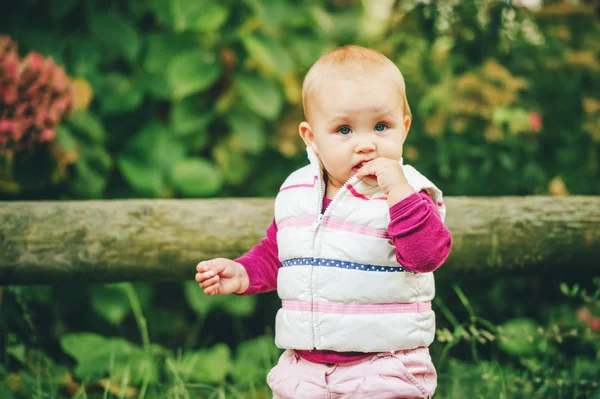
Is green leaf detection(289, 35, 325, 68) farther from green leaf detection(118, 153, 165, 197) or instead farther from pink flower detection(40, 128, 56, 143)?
pink flower detection(40, 128, 56, 143)

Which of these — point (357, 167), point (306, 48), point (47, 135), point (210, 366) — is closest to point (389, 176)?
point (357, 167)

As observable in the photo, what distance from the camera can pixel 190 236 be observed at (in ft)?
6.83

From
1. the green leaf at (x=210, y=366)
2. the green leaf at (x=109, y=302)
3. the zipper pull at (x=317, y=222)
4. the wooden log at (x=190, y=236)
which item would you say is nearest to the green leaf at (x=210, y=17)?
the wooden log at (x=190, y=236)

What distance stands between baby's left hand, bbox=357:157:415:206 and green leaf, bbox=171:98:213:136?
1643 millimetres

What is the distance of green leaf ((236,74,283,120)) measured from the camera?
2977 millimetres

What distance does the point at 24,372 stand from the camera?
91.7 inches

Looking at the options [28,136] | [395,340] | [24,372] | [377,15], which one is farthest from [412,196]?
[377,15]

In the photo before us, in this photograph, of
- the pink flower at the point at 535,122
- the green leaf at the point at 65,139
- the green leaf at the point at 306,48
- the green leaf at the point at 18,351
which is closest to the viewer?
the green leaf at the point at 18,351

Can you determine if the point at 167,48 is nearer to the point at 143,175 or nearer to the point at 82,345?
the point at 143,175

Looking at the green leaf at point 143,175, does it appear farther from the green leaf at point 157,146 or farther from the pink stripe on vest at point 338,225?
the pink stripe on vest at point 338,225

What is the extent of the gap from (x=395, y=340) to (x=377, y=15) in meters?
2.99

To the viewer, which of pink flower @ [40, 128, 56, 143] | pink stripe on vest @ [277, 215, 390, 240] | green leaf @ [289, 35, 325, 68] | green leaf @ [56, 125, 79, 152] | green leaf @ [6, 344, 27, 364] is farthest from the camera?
green leaf @ [289, 35, 325, 68]

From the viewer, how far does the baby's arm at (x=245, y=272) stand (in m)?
1.62

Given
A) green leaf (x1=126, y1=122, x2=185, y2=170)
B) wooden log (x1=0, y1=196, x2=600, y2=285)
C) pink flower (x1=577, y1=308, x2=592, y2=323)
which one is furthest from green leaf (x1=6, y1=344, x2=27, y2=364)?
pink flower (x1=577, y1=308, x2=592, y2=323)
